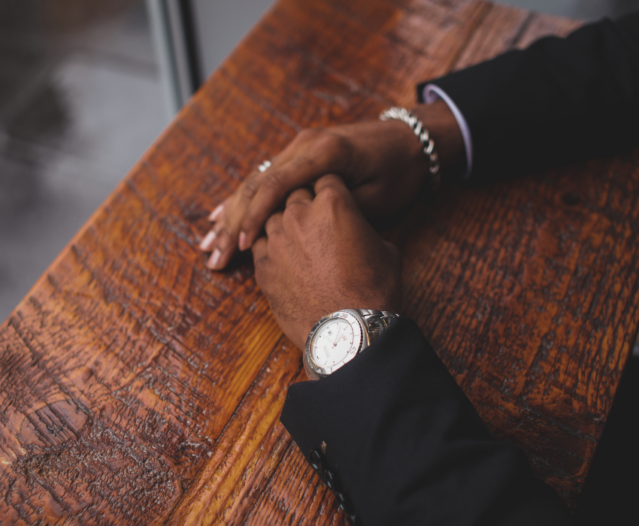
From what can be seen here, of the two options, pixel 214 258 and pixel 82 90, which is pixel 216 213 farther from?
pixel 82 90

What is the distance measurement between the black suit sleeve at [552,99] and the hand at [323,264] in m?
0.28

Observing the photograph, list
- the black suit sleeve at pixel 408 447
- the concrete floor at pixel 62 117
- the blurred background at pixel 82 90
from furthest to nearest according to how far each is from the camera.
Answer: the concrete floor at pixel 62 117 < the blurred background at pixel 82 90 < the black suit sleeve at pixel 408 447

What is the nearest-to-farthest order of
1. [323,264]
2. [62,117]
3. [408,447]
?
[408,447]
[323,264]
[62,117]

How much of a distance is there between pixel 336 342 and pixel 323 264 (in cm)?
12

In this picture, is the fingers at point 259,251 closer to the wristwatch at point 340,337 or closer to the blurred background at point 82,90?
the wristwatch at point 340,337

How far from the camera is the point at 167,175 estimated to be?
785 millimetres

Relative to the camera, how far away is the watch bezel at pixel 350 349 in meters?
0.52

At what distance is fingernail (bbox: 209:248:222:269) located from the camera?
683 millimetres

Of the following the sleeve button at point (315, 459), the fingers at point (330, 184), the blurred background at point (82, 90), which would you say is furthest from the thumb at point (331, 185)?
the blurred background at point (82, 90)

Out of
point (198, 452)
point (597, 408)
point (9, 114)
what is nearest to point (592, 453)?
point (597, 408)

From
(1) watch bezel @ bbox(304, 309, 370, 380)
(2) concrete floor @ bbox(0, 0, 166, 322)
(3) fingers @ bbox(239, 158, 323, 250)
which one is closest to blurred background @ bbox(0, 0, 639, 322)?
(2) concrete floor @ bbox(0, 0, 166, 322)

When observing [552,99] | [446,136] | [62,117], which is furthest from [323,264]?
[62,117]

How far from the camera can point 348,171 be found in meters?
0.73

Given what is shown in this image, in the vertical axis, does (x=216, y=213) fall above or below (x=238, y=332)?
above
